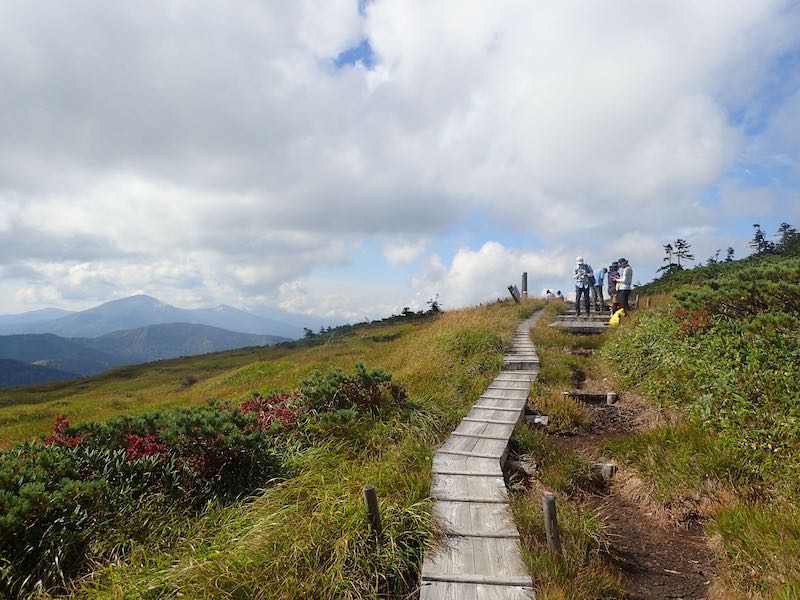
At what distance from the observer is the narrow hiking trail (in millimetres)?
4406

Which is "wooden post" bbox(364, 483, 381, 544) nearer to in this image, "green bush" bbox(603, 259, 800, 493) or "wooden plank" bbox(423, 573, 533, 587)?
"wooden plank" bbox(423, 573, 533, 587)

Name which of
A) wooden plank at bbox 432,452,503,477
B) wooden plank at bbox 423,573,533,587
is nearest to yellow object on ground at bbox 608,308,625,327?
wooden plank at bbox 432,452,503,477

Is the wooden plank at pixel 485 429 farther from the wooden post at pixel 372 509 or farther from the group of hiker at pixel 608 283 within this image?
the group of hiker at pixel 608 283

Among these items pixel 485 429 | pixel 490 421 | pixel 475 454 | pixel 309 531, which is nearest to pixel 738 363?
pixel 490 421

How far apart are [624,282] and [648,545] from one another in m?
14.2

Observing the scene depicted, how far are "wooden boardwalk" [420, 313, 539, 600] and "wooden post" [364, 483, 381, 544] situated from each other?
55 cm

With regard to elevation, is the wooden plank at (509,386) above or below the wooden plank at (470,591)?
above

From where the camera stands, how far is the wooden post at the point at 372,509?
4.33m

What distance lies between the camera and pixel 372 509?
4.36 metres

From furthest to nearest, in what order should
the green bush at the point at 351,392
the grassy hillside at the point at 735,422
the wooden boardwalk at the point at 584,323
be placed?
the wooden boardwalk at the point at 584,323 < the green bush at the point at 351,392 < the grassy hillside at the point at 735,422

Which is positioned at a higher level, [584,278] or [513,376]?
[584,278]

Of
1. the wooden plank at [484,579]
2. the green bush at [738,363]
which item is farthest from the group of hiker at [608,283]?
the wooden plank at [484,579]

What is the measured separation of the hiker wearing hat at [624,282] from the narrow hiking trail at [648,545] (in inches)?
464

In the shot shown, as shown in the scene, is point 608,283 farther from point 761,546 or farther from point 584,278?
point 761,546
